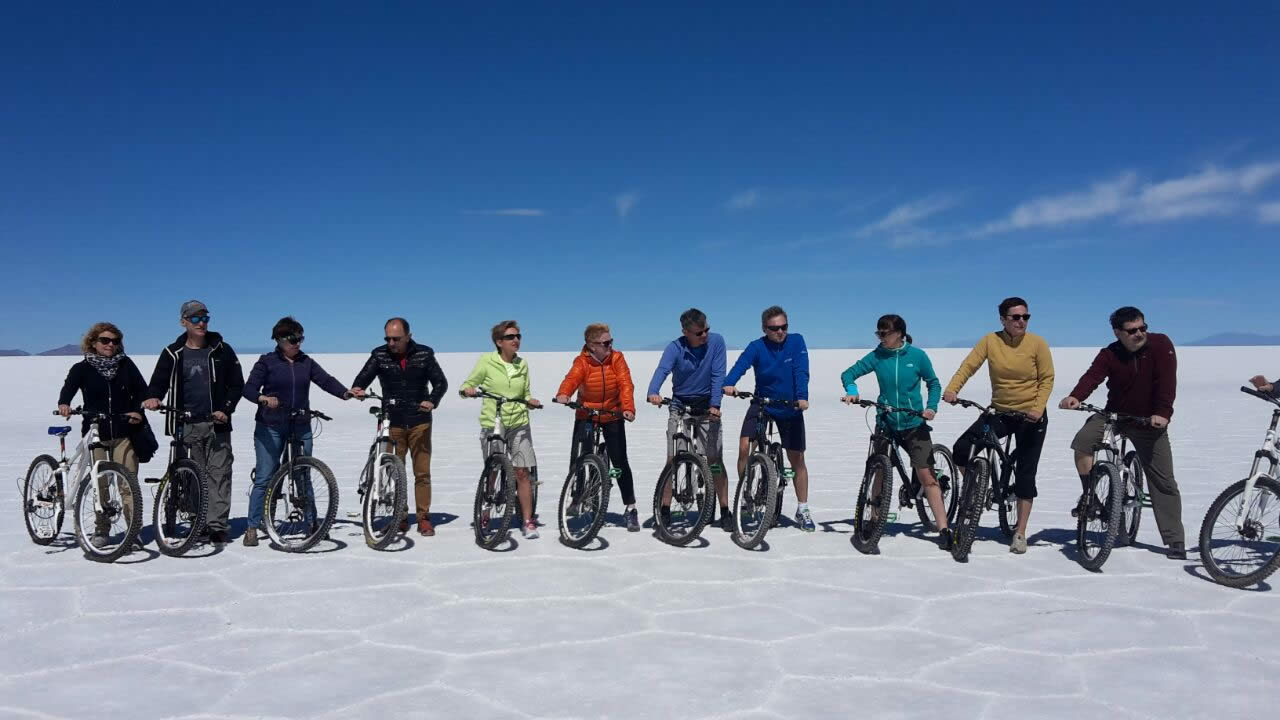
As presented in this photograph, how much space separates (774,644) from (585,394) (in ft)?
10.9

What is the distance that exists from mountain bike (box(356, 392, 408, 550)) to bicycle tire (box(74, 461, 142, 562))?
1754mm

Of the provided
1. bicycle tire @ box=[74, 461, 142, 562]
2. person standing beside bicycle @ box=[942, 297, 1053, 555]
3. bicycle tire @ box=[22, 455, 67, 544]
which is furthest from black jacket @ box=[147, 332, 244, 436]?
person standing beside bicycle @ box=[942, 297, 1053, 555]

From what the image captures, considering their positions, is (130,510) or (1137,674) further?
(130,510)

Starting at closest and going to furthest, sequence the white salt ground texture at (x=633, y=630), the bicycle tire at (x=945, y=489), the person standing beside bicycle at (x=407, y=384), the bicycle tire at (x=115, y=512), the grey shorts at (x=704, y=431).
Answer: the white salt ground texture at (x=633, y=630), the bicycle tire at (x=115, y=512), the person standing beside bicycle at (x=407, y=384), the bicycle tire at (x=945, y=489), the grey shorts at (x=704, y=431)

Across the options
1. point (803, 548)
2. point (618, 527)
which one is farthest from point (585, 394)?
point (803, 548)

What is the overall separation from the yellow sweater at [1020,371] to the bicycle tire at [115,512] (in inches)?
268

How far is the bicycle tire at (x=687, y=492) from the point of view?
6.88m

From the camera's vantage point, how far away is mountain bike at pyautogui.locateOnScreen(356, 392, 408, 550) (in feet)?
22.6

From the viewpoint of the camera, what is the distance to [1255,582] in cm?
564

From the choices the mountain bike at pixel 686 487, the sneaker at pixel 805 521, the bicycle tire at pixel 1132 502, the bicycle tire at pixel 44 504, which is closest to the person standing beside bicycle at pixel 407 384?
the mountain bike at pixel 686 487

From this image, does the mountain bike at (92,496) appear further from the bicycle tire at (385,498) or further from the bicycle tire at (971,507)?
the bicycle tire at (971,507)

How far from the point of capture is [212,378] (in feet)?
22.8

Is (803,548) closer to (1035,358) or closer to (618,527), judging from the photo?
(618,527)

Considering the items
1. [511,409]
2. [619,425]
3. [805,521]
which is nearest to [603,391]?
[619,425]
